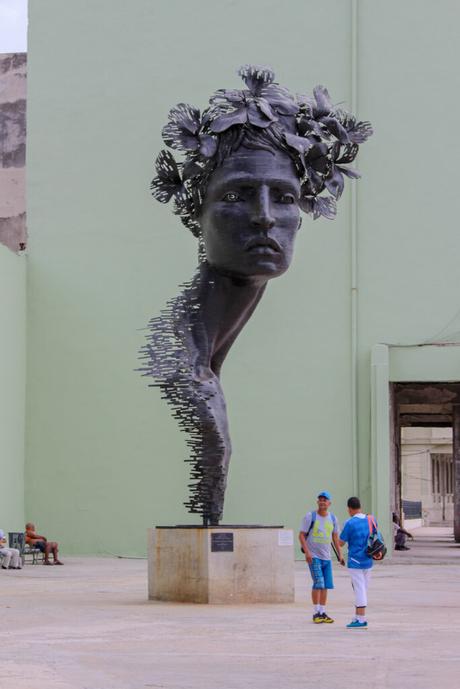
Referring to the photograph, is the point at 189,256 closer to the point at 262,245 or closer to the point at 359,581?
the point at 262,245

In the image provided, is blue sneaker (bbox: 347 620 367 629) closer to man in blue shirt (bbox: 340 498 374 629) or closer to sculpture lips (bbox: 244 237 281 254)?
man in blue shirt (bbox: 340 498 374 629)

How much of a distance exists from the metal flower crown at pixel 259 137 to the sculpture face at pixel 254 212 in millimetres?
167

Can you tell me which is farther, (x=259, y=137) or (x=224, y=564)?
(x=259, y=137)

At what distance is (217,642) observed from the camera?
8.91 m

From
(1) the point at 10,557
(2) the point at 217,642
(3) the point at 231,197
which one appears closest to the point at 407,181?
(1) the point at 10,557

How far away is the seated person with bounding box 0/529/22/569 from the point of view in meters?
18.6

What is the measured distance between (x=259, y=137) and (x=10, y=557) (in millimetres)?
8928

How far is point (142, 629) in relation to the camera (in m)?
9.75

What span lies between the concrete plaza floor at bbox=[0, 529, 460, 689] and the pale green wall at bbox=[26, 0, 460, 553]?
6.71 metres

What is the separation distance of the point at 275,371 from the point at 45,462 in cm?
425

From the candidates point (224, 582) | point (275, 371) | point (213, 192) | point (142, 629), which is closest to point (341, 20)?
point (275, 371)

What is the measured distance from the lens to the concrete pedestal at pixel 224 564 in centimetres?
1192

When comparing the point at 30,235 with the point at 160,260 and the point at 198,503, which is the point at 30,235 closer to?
the point at 160,260

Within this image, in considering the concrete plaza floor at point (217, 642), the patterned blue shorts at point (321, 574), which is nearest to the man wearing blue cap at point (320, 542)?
the patterned blue shorts at point (321, 574)
